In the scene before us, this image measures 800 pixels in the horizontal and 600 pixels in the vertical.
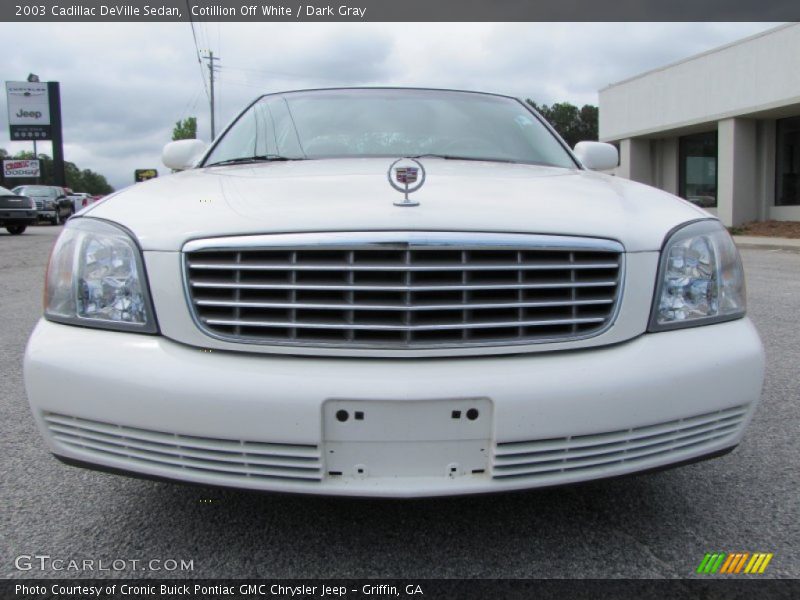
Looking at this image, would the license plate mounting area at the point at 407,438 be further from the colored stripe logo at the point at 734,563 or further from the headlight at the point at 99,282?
the colored stripe logo at the point at 734,563

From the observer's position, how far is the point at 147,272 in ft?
6.22

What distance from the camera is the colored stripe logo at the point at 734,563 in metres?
1.92

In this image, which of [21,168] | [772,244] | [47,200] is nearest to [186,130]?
[21,168]

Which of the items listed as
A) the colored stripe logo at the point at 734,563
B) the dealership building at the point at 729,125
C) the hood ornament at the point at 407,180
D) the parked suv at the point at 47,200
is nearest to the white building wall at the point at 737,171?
the dealership building at the point at 729,125

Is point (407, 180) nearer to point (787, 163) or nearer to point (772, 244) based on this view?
point (772, 244)

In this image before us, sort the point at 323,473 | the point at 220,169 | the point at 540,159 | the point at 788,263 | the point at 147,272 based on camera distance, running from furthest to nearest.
Result: the point at 788,263 → the point at 540,159 → the point at 220,169 → the point at 147,272 → the point at 323,473

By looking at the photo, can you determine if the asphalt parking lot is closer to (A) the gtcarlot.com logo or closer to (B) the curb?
(A) the gtcarlot.com logo

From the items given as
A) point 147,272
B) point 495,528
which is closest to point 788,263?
point 495,528

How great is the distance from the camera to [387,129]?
3160 millimetres

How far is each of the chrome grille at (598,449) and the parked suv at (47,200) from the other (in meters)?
28.5

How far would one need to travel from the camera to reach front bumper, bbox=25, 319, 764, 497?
1712 mm

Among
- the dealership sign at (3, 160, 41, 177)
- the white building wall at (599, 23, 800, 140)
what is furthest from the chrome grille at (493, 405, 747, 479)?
the dealership sign at (3, 160, 41, 177)

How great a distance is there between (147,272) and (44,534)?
2.98 feet

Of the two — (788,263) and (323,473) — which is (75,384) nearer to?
(323,473)
